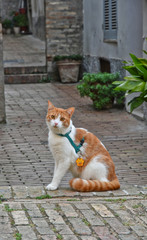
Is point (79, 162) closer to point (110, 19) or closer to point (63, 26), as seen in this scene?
point (110, 19)

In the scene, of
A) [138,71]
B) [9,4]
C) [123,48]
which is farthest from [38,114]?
[9,4]

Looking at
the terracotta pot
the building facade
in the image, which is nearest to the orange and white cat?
the building facade

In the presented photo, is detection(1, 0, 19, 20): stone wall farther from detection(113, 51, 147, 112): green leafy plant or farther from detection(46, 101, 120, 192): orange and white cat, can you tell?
detection(46, 101, 120, 192): orange and white cat

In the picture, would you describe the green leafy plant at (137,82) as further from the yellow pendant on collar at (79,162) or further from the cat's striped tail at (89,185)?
the cat's striped tail at (89,185)

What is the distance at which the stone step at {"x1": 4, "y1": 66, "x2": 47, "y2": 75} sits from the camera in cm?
1400

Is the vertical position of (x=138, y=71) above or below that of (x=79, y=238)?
above

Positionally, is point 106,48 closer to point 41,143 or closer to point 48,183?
point 41,143

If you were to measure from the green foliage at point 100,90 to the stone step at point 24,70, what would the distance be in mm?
4363

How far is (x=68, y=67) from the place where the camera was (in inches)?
541

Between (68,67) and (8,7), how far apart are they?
15.6 m

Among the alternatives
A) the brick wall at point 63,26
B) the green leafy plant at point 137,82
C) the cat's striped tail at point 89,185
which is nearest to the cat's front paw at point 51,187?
the cat's striped tail at point 89,185

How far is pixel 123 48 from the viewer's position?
398 inches

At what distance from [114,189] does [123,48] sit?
18.5 ft

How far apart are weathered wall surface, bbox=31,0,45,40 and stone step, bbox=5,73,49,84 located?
24.2 feet
